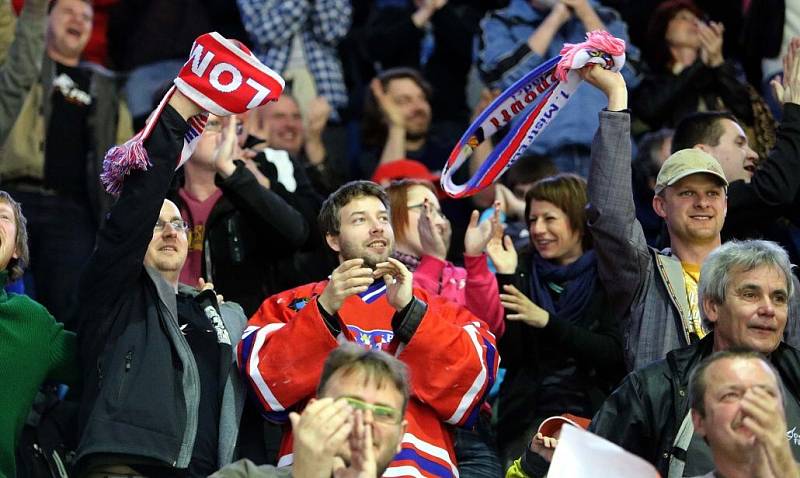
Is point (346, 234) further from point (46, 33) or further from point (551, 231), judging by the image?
point (46, 33)

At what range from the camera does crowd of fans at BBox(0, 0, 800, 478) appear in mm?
5305

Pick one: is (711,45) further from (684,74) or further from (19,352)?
(19,352)

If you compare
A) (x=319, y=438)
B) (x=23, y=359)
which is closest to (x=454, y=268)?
(x=23, y=359)

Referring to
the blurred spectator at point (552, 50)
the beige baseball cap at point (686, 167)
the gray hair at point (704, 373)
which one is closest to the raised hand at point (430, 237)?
the beige baseball cap at point (686, 167)

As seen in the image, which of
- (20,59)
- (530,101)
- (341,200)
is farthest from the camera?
(20,59)

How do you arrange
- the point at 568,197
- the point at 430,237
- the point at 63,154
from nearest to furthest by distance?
the point at 430,237
the point at 568,197
the point at 63,154

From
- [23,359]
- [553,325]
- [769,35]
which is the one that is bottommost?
[23,359]

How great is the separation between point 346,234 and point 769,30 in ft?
12.9

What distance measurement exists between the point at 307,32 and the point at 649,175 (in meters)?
3.03

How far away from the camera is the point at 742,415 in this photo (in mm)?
4445

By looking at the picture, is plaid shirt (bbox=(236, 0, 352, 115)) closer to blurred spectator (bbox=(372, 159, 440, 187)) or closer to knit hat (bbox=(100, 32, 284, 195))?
blurred spectator (bbox=(372, 159, 440, 187))

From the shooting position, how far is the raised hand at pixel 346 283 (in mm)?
5465

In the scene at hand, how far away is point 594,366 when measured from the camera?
21.3 feet

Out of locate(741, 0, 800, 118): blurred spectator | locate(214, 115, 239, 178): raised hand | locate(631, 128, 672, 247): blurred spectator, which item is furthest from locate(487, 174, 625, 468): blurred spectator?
locate(741, 0, 800, 118): blurred spectator
